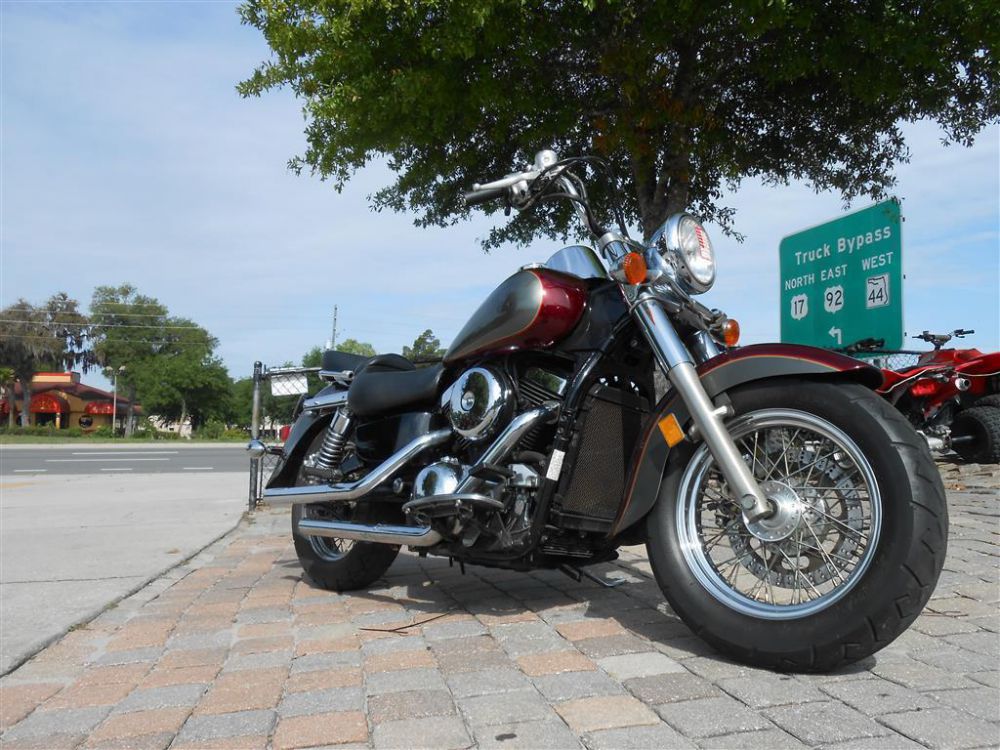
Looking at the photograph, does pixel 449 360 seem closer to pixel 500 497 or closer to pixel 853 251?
pixel 500 497

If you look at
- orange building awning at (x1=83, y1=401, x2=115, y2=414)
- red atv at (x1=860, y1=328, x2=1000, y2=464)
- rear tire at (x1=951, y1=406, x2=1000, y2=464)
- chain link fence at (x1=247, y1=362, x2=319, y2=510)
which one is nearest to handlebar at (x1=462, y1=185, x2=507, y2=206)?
chain link fence at (x1=247, y1=362, x2=319, y2=510)

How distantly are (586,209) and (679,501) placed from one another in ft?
3.70

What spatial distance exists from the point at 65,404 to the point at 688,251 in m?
81.7

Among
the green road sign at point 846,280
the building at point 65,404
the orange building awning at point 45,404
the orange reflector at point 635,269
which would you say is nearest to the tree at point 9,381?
the building at point 65,404

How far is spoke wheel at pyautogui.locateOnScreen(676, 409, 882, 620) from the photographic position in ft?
7.32

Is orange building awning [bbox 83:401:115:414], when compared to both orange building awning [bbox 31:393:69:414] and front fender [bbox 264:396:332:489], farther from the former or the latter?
front fender [bbox 264:396:332:489]

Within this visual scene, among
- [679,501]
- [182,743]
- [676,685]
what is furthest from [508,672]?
[182,743]

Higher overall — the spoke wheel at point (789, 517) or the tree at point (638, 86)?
the tree at point (638, 86)

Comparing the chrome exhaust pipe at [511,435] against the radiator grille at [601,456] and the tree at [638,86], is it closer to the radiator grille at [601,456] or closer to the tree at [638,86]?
the radiator grille at [601,456]

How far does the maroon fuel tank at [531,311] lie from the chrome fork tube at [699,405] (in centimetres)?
33

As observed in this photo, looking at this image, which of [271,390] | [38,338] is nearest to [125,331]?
[38,338]

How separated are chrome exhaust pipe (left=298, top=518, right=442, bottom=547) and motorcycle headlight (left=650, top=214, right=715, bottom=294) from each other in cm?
132

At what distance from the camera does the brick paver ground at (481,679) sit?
192 centimetres

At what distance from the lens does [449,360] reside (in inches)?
129
